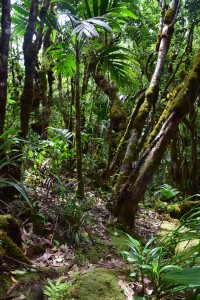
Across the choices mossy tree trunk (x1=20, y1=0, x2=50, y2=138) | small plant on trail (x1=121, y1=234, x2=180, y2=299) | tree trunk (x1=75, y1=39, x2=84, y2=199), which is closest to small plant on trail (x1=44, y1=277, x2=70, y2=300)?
small plant on trail (x1=121, y1=234, x2=180, y2=299)

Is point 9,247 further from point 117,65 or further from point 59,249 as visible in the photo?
point 117,65

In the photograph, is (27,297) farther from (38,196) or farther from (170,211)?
(170,211)

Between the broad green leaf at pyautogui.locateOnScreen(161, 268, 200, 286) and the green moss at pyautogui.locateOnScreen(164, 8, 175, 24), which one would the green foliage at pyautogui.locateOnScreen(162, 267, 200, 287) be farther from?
the green moss at pyautogui.locateOnScreen(164, 8, 175, 24)

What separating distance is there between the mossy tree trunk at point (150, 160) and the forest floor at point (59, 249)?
0.84ft

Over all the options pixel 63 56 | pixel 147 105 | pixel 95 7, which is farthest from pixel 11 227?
pixel 147 105

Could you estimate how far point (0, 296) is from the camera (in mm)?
1824

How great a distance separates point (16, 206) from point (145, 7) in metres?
7.46

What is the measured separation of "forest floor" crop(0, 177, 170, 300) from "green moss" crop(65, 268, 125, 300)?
2 cm

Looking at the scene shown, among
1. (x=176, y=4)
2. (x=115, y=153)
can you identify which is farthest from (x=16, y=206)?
(x=176, y=4)

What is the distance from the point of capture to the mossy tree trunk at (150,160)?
4152 mm

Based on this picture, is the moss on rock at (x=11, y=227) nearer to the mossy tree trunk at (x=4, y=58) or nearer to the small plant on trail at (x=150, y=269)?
the small plant on trail at (x=150, y=269)

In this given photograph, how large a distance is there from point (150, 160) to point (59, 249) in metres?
1.98

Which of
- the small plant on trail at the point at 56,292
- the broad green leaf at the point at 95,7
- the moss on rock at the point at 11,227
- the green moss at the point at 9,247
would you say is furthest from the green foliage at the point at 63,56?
the small plant on trail at the point at 56,292

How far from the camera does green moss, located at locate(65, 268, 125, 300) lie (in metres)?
1.91
